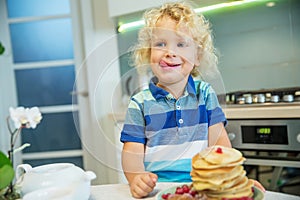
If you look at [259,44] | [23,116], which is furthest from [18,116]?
[259,44]

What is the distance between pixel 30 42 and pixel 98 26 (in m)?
0.67

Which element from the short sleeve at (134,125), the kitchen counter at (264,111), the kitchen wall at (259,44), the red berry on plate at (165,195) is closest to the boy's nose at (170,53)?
the short sleeve at (134,125)

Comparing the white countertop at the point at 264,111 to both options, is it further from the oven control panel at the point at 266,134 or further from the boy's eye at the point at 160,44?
the boy's eye at the point at 160,44

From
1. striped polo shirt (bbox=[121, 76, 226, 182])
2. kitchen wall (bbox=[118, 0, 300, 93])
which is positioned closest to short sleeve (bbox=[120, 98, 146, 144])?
striped polo shirt (bbox=[121, 76, 226, 182])

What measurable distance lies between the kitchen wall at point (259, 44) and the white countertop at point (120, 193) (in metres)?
0.97

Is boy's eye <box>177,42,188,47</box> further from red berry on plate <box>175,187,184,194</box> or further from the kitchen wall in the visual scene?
the kitchen wall

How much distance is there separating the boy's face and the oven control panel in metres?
0.72

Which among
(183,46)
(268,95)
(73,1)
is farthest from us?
(73,1)

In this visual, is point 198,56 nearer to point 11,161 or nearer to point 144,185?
point 144,185

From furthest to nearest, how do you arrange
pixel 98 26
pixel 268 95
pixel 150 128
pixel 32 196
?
pixel 98 26
pixel 268 95
pixel 150 128
pixel 32 196

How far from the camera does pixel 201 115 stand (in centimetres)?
81

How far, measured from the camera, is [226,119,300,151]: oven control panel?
1.33 meters

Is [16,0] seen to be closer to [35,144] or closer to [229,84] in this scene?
[35,144]

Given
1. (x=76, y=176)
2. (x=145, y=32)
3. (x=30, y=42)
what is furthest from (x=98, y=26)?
(x=76, y=176)
